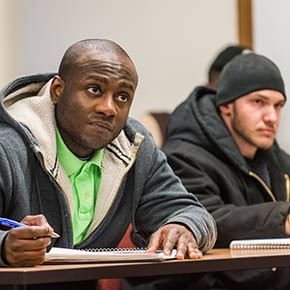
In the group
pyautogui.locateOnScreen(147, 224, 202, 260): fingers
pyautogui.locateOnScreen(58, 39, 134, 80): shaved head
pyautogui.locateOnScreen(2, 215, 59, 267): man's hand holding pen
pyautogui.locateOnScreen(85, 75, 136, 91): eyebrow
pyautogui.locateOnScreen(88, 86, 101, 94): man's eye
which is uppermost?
pyautogui.locateOnScreen(58, 39, 134, 80): shaved head

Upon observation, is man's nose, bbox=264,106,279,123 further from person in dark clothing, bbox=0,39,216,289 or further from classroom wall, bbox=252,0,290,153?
person in dark clothing, bbox=0,39,216,289

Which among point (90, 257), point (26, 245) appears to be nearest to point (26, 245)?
point (26, 245)

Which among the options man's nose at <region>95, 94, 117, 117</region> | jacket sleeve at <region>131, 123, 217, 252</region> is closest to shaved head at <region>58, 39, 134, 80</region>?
man's nose at <region>95, 94, 117, 117</region>

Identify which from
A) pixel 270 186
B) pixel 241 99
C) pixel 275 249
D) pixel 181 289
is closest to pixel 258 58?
pixel 241 99

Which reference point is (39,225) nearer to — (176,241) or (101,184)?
(176,241)

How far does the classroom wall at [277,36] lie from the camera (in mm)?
3604

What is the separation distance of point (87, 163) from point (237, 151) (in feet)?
2.95

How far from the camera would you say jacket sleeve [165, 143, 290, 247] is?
259 centimetres

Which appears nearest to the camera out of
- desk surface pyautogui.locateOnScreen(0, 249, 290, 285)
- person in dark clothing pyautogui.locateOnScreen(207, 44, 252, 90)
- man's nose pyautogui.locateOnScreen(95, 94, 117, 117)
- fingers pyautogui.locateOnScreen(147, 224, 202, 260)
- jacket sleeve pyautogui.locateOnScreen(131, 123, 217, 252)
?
desk surface pyautogui.locateOnScreen(0, 249, 290, 285)

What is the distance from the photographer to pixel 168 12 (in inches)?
160

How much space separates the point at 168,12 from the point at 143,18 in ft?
0.44

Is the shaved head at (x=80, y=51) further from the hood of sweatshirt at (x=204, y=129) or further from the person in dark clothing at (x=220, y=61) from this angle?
the person in dark clothing at (x=220, y=61)

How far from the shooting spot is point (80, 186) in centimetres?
208

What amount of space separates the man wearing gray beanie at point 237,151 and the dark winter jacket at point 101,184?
0.46m
